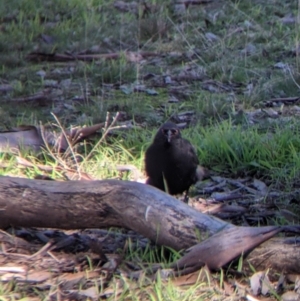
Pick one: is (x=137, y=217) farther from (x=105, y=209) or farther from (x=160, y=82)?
(x=160, y=82)

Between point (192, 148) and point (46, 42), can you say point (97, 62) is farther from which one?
point (192, 148)

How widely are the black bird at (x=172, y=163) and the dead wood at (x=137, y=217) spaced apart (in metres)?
1.39

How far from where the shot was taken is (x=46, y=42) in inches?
378

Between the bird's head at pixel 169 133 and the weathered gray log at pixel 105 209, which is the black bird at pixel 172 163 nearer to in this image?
the bird's head at pixel 169 133

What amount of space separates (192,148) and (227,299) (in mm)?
2060

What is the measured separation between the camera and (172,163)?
229 inches

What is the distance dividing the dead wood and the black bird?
1393 mm

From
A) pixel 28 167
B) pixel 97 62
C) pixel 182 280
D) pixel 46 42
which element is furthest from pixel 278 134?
pixel 46 42

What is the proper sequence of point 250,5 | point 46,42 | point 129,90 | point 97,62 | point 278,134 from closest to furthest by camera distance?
point 278,134 → point 129,90 → point 97,62 → point 46,42 → point 250,5

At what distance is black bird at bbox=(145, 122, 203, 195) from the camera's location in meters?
5.74

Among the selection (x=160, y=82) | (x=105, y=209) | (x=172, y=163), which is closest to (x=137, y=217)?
(x=105, y=209)

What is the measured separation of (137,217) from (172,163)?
5.22ft

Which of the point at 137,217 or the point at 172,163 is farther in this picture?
the point at 172,163

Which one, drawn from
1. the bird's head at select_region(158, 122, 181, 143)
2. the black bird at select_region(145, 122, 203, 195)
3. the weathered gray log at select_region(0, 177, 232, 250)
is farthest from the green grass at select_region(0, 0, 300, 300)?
the bird's head at select_region(158, 122, 181, 143)
